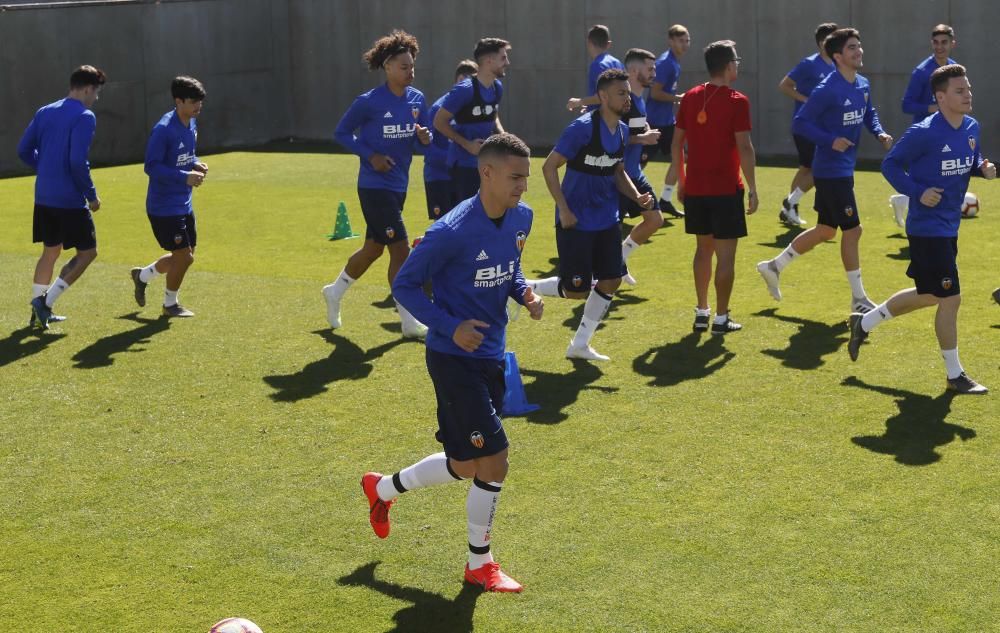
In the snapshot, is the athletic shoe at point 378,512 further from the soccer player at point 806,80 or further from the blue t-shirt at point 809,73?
the blue t-shirt at point 809,73

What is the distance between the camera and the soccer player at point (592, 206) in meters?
9.83

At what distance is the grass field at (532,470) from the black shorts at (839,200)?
844 mm

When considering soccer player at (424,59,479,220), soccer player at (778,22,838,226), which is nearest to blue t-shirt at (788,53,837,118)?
soccer player at (778,22,838,226)

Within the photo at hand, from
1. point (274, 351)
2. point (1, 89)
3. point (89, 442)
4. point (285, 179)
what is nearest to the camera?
point (89, 442)

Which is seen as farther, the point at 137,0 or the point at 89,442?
the point at 137,0

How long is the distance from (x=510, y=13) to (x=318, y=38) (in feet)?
15.7

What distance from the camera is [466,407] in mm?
6012

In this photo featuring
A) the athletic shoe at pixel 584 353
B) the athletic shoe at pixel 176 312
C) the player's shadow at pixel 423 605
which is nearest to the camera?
the player's shadow at pixel 423 605

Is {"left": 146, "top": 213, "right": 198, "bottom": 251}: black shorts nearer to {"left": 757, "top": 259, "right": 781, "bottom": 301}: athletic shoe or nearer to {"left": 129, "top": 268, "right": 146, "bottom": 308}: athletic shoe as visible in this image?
{"left": 129, "top": 268, "right": 146, "bottom": 308}: athletic shoe

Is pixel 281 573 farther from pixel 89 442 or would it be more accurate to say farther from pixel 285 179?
pixel 285 179

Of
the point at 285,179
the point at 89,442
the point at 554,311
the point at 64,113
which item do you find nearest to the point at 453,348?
the point at 89,442

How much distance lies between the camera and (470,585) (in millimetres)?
6113

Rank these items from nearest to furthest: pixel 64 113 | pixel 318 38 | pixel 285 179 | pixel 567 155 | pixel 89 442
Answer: pixel 89 442
pixel 567 155
pixel 64 113
pixel 285 179
pixel 318 38

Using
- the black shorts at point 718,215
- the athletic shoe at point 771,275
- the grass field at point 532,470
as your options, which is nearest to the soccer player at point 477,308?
the grass field at point 532,470
